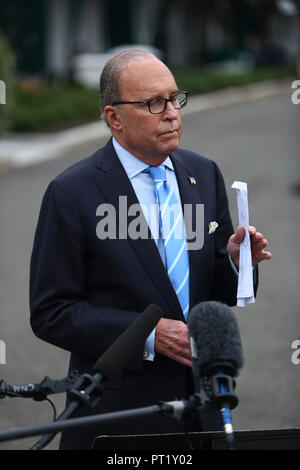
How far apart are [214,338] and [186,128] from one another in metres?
17.7

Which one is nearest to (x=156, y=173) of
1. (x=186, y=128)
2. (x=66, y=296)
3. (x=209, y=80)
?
(x=66, y=296)

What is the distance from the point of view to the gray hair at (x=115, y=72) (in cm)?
228

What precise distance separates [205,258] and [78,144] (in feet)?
47.6

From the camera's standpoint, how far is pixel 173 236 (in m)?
2.42

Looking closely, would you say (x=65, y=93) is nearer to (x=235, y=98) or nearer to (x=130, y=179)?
(x=235, y=98)

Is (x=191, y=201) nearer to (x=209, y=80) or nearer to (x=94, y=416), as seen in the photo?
(x=94, y=416)

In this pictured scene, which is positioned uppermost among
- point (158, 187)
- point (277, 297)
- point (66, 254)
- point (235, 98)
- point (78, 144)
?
point (235, 98)

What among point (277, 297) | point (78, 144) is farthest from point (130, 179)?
point (78, 144)

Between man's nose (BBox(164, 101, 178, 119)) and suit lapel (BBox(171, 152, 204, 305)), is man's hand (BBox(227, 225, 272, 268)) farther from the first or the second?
man's nose (BBox(164, 101, 178, 119))

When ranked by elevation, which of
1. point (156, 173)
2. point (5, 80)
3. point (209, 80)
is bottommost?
point (156, 173)

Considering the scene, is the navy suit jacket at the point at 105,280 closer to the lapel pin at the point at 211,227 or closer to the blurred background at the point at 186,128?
the lapel pin at the point at 211,227

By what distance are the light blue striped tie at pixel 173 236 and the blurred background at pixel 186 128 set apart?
78cm

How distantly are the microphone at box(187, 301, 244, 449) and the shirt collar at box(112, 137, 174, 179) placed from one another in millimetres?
727
